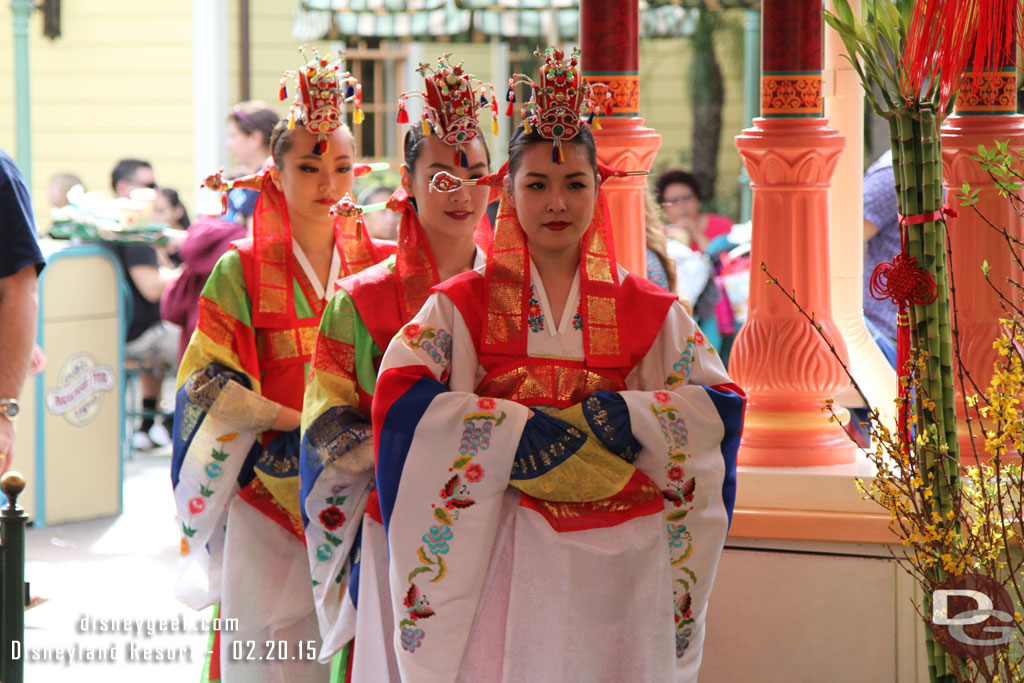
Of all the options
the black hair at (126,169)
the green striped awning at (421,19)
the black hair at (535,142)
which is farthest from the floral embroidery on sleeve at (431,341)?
the green striped awning at (421,19)

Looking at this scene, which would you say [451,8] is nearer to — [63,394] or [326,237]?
[63,394]

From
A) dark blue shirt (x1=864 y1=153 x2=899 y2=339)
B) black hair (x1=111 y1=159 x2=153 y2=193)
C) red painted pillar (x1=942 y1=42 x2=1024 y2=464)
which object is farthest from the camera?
black hair (x1=111 y1=159 x2=153 y2=193)

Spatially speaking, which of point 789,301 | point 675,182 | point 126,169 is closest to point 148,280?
point 126,169

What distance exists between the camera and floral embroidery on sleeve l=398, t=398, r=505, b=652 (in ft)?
6.89

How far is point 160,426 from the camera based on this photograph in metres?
6.71

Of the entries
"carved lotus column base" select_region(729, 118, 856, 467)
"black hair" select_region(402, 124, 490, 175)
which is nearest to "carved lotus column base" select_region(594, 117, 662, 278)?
"carved lotus column base" select_region(729, 118, 856, 467)

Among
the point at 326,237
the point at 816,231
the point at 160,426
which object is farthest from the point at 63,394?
the point at 816,231

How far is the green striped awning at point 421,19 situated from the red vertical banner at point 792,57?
14.9 feet

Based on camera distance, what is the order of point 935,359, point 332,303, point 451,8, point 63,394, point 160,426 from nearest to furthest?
point 935,359 < point 332,303 < point 63,394 < point 160,426 < point 451,8

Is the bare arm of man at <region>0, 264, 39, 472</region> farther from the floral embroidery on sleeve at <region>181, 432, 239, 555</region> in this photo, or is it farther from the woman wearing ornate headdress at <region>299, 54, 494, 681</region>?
the woman wearing ornate headdress at <region>299, 54, 494, 681</region>

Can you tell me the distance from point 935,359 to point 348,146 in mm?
1406

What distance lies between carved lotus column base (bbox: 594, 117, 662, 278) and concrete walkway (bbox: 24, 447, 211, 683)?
5.37 ft

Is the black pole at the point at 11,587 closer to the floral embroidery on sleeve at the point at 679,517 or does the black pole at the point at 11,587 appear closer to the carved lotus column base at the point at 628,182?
the floral embroidery on sleeve at the point at 679,517

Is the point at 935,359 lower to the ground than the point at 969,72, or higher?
lower
